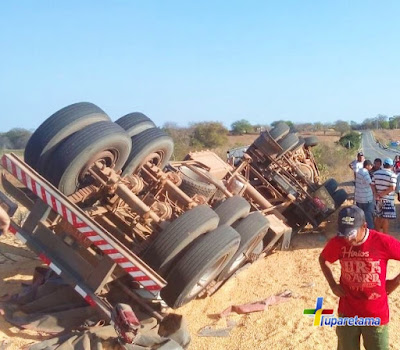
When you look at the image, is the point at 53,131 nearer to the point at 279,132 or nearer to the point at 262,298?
the point at 262,298

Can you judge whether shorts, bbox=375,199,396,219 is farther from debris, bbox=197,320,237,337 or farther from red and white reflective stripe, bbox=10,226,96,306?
red and white reflective stripe, bbox=10,226,96,306

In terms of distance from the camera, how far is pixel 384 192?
824 cm

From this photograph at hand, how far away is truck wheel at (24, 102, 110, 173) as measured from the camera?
5.00m

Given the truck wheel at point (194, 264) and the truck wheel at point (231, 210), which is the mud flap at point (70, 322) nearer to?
the truck wheel at point (194, 264)

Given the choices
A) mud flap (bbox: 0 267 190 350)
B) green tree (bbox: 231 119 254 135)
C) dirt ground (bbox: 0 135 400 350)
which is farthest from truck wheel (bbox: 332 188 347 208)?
green tree (bbox: 231 119 254 135)

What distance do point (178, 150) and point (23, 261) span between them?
20295mm

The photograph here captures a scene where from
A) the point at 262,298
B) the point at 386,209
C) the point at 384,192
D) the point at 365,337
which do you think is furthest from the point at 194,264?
the point at 386,209

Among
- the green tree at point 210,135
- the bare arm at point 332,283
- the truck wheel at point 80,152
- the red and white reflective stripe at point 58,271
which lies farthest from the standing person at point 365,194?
the green tree at point 210,135

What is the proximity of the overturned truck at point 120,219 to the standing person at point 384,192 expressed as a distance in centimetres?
298

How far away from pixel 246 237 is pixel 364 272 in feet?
8.65

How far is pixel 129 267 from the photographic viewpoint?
4570 mm

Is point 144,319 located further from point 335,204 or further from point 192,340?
point 335,204

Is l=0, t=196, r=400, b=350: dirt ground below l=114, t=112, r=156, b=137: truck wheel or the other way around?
below

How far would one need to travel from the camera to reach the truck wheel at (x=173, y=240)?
4.90 meters
